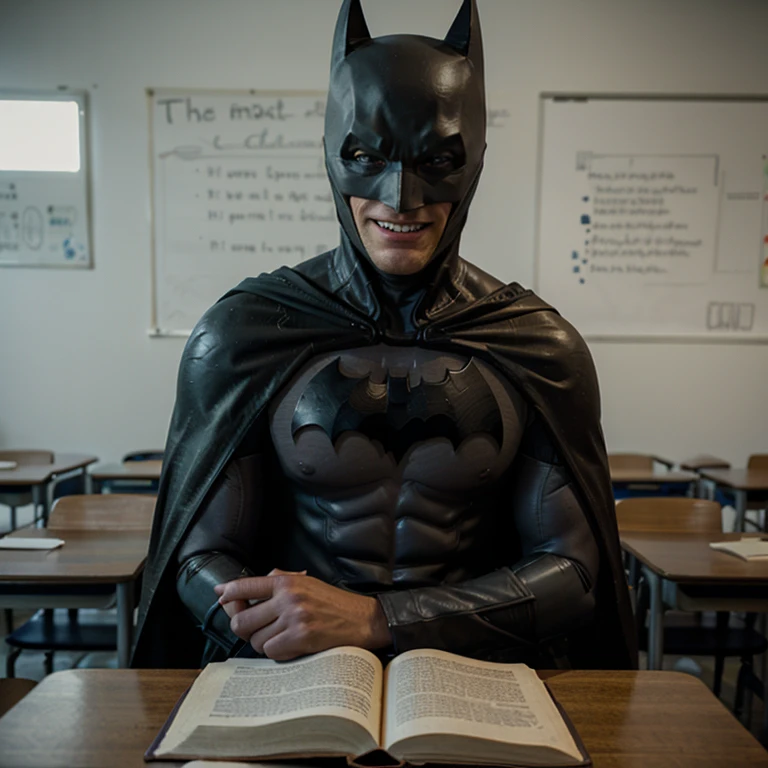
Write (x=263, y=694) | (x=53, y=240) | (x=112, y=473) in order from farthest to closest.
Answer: (x=53, y=240) → (x=112, y=473) → (x=263, y=694)

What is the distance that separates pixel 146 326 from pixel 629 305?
9.38 feet

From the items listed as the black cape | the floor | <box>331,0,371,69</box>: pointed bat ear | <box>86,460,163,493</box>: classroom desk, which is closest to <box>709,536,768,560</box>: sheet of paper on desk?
the floor

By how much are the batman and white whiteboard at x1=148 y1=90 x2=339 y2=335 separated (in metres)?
3.01

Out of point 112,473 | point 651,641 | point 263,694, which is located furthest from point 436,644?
point 112,473

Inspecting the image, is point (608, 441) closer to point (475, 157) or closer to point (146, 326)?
point (146, 326)

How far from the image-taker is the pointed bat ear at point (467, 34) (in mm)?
1248

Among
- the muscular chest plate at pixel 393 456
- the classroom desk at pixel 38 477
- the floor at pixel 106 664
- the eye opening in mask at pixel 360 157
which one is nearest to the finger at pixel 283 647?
the muscular chest plate at pixel 393 456

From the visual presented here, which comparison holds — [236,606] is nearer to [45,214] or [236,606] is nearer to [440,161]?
[440,161]

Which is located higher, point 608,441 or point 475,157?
point 475,157

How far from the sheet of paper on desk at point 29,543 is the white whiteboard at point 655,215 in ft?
9.86

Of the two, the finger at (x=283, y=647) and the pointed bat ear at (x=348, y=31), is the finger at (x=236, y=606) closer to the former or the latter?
the finger at (x=283, y=647)

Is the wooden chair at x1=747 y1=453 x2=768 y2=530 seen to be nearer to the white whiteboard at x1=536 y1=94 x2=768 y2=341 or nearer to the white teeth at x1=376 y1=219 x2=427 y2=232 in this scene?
the white whiteboard at x1=536 y1=94 x2=768 y2=341

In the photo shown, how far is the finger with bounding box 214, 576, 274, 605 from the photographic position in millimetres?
991

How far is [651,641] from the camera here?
2.20m
